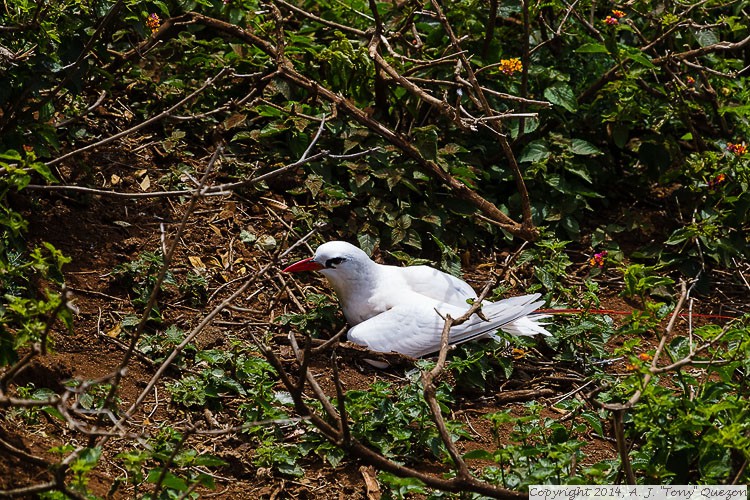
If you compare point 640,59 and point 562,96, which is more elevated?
point 640,59

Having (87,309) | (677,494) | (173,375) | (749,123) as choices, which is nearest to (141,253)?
(87,309)

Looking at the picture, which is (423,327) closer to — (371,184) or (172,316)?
(371,184)

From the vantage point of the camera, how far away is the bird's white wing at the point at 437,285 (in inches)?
195

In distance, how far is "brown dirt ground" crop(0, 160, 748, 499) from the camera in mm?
3771

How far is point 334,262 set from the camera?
16.0 ft

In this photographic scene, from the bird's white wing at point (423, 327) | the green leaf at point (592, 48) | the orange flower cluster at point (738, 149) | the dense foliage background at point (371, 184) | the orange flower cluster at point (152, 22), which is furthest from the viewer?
the green leaf at point (592, 48)

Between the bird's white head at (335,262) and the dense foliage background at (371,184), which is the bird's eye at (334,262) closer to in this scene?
the bird's white head at (335,262)

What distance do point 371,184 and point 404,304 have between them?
940 mm

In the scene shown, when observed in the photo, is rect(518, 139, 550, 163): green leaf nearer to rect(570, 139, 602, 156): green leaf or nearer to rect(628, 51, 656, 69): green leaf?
rect(570, 139, 602, 156): green leaf

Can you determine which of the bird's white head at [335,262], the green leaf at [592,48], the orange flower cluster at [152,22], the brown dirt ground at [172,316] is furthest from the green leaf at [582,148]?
the orange flower cluster at [152,22]

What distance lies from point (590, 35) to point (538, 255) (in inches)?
60.6

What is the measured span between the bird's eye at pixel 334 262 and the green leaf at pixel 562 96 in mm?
1745

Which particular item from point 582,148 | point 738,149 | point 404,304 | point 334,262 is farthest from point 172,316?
point 738,149

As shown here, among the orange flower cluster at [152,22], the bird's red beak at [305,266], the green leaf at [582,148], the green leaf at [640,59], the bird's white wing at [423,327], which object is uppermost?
the orange flower cluster at [152,22]
